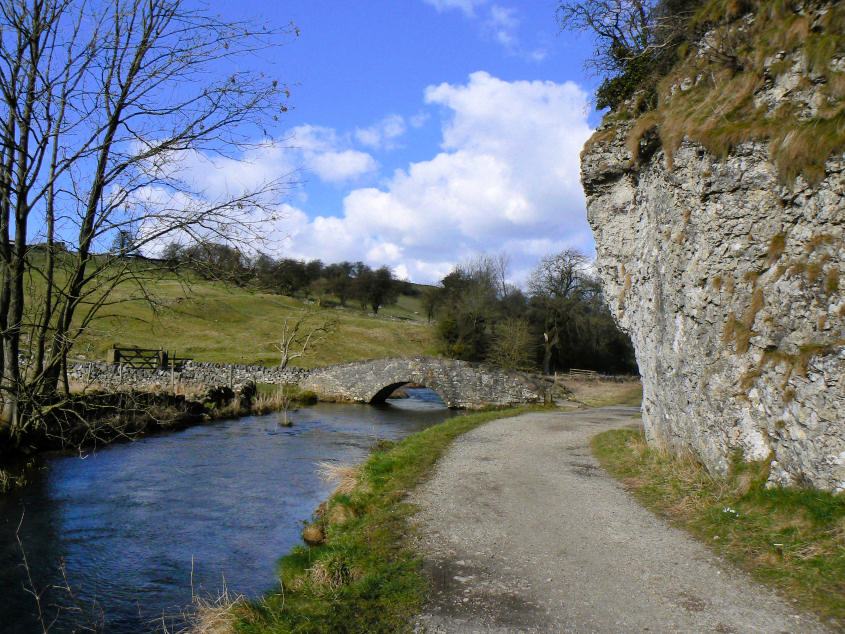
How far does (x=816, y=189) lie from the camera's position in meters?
6.94

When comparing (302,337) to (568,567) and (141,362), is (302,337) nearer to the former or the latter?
(141,362)

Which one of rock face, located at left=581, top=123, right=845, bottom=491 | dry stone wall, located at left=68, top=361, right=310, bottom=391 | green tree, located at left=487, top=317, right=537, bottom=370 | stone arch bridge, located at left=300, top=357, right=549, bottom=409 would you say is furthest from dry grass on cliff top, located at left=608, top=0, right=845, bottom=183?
green tree, located at left=487, top=317, right=537, bottom=370

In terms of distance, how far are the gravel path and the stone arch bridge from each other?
2418cm

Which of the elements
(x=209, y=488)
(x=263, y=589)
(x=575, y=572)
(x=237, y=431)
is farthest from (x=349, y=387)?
(x=575, y=572)

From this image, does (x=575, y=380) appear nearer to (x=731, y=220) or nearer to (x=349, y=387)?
(x=349, y=387)

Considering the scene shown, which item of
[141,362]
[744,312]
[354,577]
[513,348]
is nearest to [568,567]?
[354,577]

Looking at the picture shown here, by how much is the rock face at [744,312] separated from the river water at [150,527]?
6642 millimetres

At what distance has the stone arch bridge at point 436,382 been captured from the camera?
112ft

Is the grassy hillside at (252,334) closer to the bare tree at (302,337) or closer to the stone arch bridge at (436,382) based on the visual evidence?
the bare tree at (302,337)

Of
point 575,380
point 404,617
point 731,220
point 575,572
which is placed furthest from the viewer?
point 575,380

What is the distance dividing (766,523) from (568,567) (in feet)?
7.85

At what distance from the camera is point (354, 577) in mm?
6070

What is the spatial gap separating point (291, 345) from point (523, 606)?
163 feet

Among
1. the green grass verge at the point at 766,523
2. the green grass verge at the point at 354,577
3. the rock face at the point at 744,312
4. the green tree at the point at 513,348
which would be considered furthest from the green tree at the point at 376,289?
the green grass verge at the point at 766,523
